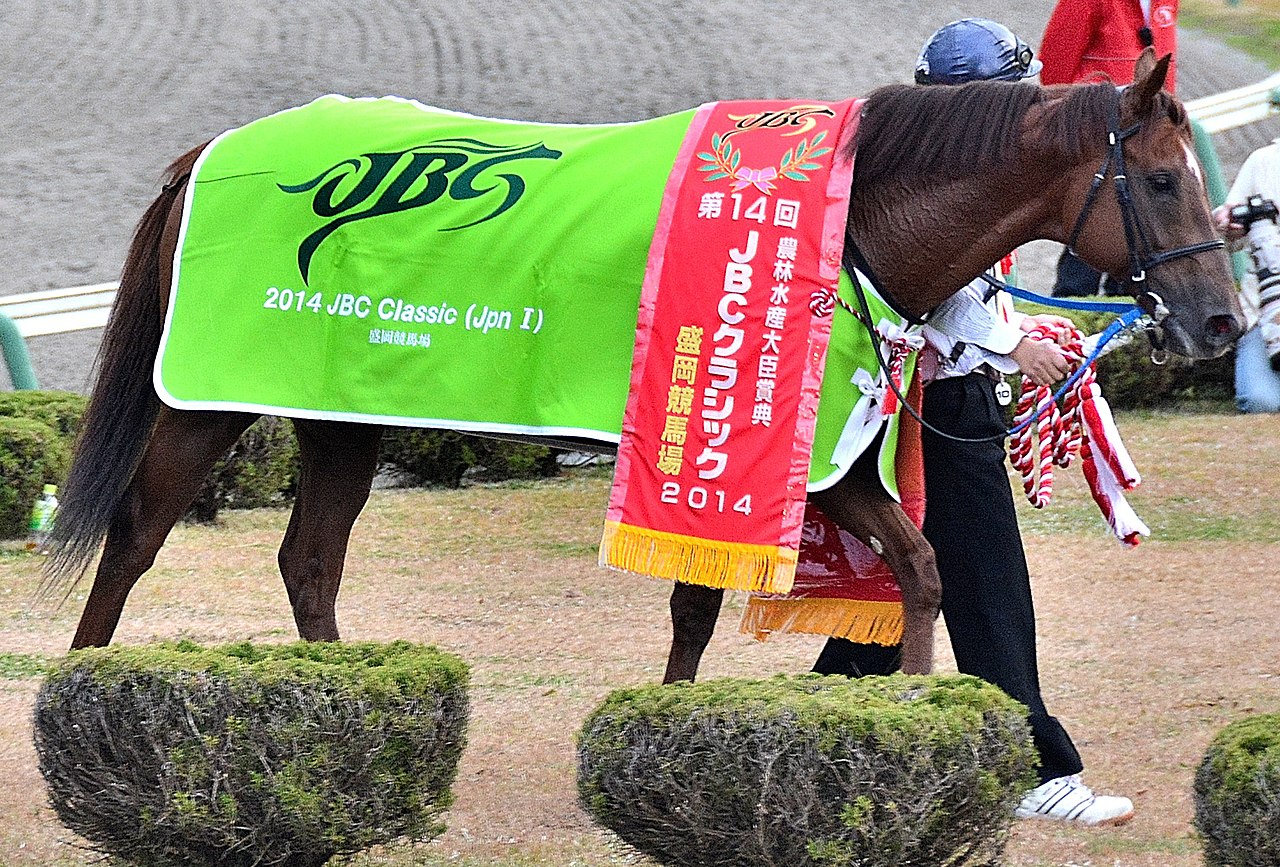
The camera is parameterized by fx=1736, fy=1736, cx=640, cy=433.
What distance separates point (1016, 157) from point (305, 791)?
222cm

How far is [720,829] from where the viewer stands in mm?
3301

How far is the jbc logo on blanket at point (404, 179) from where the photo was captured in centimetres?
473

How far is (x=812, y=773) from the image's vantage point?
10.6ft

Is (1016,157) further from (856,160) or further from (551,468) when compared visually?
(551,468)

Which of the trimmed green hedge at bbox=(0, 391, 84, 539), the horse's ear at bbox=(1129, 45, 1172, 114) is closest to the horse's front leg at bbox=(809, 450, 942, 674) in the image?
the horse's ear at bbox=(1129, 45, 1172, 114)

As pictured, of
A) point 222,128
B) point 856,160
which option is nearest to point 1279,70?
point 222,128

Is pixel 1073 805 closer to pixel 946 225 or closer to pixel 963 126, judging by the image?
pixel 946 225

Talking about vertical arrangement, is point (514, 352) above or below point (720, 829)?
above

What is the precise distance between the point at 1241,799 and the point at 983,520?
142 cm

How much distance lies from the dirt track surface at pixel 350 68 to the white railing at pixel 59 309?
0.40 metres

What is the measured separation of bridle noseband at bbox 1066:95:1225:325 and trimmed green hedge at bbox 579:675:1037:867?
3.70ft

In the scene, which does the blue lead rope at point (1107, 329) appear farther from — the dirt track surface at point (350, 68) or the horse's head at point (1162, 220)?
the dirt track surface at point (350, 68)

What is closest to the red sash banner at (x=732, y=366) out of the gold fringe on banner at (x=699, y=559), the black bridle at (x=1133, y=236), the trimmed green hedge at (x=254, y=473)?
the gold fringe on banner at (x=699, y=559)

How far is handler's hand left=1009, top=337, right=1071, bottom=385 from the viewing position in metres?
4.34
